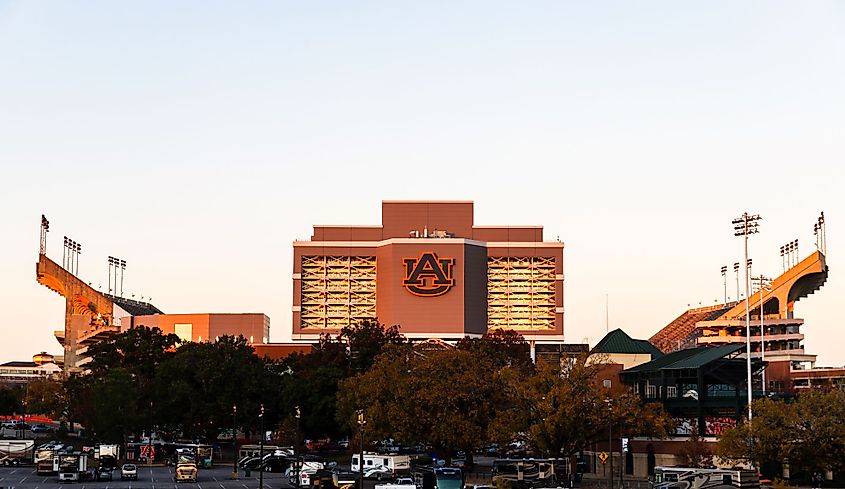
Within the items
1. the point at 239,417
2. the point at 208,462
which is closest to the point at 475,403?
the point at 208,462

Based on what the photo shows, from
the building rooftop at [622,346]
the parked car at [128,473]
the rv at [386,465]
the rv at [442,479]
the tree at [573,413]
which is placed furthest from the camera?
the building rooftop at [622,346]

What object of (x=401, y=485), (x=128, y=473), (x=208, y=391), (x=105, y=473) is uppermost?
(x=208, y=391)

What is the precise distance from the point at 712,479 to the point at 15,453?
243 ft

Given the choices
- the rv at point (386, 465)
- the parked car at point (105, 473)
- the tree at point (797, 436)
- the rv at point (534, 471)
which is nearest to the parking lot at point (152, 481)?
the parked car at point (105, 473)

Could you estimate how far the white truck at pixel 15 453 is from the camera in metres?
122

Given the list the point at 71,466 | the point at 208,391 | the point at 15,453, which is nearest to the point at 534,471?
the point at 71,466

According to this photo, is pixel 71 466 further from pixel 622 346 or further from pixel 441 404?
pixel 622 346

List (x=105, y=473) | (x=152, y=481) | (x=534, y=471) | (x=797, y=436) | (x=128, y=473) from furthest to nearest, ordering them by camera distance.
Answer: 1. (x=105, y=473)
2. (x=128, y=473)
3. (x=152, y=481)
4. (x=534, y=471)
5. (x=797, y=436)

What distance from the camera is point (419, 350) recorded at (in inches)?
6693

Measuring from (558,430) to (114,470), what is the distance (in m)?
44.8

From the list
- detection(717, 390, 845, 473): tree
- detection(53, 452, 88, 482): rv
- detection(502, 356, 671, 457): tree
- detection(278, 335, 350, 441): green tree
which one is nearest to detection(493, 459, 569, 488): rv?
detection(502, 356, 671, 457): tree

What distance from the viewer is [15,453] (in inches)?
4815

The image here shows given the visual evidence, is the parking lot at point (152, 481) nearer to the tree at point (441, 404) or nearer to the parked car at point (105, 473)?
the parked car at point (105, 473)

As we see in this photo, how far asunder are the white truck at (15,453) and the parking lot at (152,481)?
321cm
